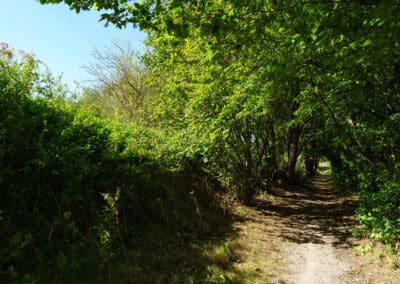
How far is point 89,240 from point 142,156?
2413mm

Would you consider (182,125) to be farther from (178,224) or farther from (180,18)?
(180,18)

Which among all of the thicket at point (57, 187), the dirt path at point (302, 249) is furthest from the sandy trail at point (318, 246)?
the thicket at point (57, 187)

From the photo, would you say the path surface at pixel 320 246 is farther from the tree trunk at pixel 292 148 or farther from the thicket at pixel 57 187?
the tree trunk at pixel 292 148

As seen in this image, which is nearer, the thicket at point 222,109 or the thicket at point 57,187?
the thicket at point 222,109

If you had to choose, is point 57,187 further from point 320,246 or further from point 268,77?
point 320,246

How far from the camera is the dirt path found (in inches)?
191

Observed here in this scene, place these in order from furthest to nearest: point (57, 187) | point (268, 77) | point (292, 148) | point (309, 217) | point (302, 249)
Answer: point (292, 148) < point (309, 217) < point (268, 77) < point (302, 249) < point (57, 187)

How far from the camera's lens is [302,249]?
620cm

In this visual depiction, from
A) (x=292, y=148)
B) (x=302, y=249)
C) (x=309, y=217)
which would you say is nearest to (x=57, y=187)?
(x=302, y=249)

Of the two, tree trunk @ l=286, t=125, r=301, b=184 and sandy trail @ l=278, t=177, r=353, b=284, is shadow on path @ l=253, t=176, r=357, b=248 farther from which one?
tree trunk @ l=286, t=125, r=301, b=184

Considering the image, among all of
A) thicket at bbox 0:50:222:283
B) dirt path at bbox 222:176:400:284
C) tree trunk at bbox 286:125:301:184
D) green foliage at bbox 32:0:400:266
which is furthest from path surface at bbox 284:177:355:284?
tree trunk at bbox 286:125:301:184

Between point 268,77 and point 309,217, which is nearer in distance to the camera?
point 268,77

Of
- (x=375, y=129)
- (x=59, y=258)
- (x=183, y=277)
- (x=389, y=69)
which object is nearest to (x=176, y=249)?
(x=183, y=277)

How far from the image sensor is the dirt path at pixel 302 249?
15.9 ft
